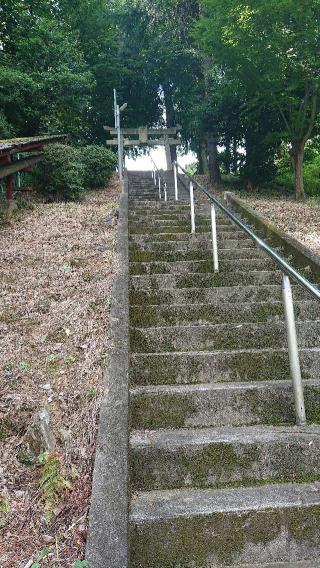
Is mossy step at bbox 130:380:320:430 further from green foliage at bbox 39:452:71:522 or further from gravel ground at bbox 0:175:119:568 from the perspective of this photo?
green foliage at bbox 39:452:71:522

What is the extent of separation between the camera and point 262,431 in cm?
259

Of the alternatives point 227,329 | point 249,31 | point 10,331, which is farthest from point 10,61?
point 227,329

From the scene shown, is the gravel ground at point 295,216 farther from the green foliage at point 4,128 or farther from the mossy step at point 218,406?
the green foliage at point 4,128

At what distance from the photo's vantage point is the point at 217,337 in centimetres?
346

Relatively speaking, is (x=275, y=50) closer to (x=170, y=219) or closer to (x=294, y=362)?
(x=170, y=219)

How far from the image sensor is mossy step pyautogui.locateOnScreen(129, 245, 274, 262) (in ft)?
17.0

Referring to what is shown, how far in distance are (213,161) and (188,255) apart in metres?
10.1

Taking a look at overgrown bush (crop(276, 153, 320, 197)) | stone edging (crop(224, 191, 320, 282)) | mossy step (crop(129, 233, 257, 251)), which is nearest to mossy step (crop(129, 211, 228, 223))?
stone edging (crop(224, 191, 320, 282))

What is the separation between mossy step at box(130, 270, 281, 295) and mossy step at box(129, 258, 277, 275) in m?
0.30

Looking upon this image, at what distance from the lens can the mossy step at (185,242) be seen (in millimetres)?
5504

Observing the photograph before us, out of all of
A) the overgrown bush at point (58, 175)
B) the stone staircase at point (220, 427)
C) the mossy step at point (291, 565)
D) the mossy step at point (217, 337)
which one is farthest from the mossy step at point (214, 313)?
the overgrown bush at point (58, 175)

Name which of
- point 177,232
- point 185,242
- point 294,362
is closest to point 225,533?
point 294,362

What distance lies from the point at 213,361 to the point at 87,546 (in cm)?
156

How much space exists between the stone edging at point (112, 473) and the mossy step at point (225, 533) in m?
0.15
